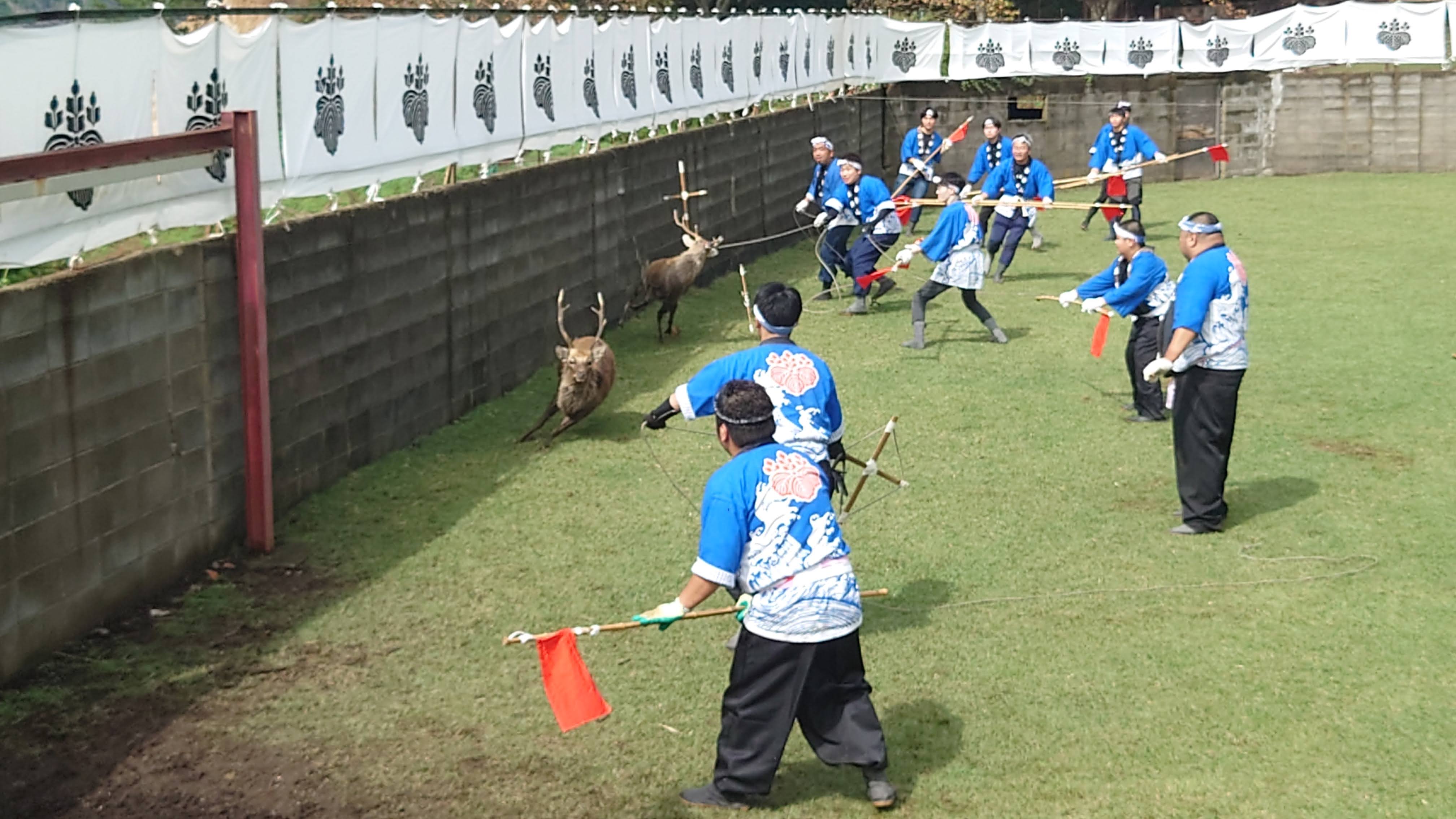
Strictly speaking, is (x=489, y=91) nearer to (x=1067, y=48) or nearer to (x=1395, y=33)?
(x=1067, y=48)

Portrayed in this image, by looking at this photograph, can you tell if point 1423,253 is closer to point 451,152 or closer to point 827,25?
point 827,25

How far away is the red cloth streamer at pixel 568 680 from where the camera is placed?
6.02 metres

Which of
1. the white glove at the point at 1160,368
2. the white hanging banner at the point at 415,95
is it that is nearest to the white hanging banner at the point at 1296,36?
the white hanging banner at the point at 415,95

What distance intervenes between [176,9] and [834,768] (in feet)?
18.3

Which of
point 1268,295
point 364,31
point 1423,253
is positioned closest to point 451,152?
point 364,31

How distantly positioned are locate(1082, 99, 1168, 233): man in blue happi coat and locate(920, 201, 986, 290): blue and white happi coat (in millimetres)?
8445

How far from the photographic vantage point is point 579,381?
12156mm

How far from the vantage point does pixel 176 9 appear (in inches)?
356

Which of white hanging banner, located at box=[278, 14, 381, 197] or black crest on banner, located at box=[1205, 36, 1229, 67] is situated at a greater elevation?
black crest on banner, located at box=[1205, 36, 1229, 67]

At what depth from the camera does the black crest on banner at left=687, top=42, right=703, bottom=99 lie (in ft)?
66.1

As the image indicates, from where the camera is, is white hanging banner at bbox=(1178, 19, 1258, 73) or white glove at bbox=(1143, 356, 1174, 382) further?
white hanging banner at bbox=(1178, 19, 1258, 73)

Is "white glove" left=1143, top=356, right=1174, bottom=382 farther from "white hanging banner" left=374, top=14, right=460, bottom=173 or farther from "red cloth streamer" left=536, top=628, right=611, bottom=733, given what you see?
"white hanging banner" left=374, top=14, right=460, bottom=173

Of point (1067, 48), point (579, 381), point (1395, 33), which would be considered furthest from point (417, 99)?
point (1395, 33)

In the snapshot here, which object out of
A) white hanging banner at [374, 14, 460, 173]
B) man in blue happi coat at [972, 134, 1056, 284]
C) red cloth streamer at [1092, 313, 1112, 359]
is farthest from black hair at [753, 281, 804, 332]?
man in blue happi coat at [972, 134, 1056, 284]
